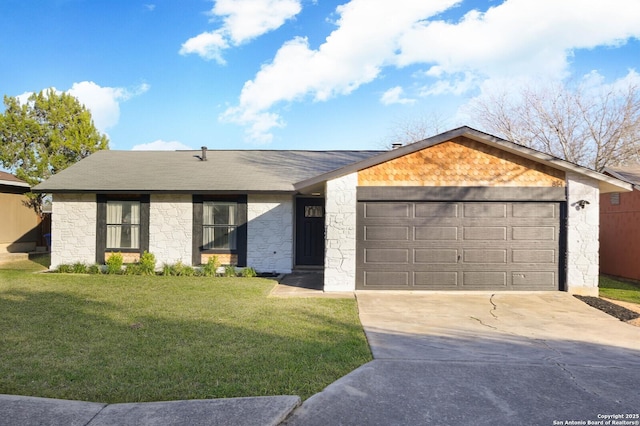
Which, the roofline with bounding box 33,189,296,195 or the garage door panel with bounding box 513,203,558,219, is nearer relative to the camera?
the garage door panel with bounding box 513,203,558,219

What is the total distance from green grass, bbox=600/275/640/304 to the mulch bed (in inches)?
37.2

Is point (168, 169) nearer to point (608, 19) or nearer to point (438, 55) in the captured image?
point (438, 55)

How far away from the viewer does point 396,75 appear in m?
18.8

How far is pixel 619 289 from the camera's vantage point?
10227mm

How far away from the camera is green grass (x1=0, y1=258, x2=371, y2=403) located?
378 centimetres

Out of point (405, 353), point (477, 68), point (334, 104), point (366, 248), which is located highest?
point (477, 68)

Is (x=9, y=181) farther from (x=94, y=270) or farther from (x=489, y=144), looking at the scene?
(x=489, y=144)

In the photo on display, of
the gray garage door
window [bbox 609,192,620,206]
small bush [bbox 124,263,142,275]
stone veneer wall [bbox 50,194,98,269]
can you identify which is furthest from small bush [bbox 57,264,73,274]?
window [bbox 609,192,620,206]

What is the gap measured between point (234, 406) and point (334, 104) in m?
19.8

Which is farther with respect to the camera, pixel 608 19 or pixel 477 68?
pixel 477 68

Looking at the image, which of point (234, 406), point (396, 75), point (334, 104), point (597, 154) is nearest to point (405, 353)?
point (234, 406)

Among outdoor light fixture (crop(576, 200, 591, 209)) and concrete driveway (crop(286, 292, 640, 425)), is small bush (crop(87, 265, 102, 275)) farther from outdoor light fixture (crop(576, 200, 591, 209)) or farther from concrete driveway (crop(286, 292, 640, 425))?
outdoor light fixture (crop(576, 200, 591, 209))

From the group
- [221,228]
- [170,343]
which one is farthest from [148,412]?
[221,228]

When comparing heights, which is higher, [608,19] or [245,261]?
[608,19]
